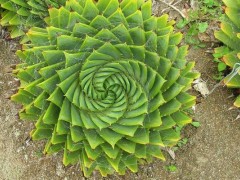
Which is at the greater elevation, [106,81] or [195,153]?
[106,81]

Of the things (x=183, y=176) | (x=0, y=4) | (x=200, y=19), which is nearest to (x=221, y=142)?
(x=183, y=176)

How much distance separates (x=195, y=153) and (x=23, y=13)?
2.12m

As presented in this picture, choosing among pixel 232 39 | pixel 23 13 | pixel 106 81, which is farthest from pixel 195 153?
pixel 23 13

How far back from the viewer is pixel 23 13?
14.5ft

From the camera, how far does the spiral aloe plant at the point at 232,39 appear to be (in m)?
4.07

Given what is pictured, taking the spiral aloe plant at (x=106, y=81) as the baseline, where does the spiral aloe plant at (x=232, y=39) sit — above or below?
above

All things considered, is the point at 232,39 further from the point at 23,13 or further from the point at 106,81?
the point at 23,13

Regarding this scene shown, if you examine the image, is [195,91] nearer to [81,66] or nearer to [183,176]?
[183,176]

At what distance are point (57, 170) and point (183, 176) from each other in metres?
1.24

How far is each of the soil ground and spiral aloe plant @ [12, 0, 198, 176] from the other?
3.15ft

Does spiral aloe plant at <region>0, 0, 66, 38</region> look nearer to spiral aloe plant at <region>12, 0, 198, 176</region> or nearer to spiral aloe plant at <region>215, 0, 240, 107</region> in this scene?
spiral aloe plant at <region>12, 0, 198, 176</region>

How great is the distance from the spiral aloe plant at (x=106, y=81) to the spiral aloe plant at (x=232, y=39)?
2.10 ft

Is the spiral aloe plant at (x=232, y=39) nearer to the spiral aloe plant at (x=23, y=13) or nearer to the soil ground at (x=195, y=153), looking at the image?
the soil ground at (x=195, y=153)

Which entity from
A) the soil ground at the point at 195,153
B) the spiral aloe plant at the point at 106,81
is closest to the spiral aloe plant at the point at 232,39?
the soil ground at the point at 195,153
